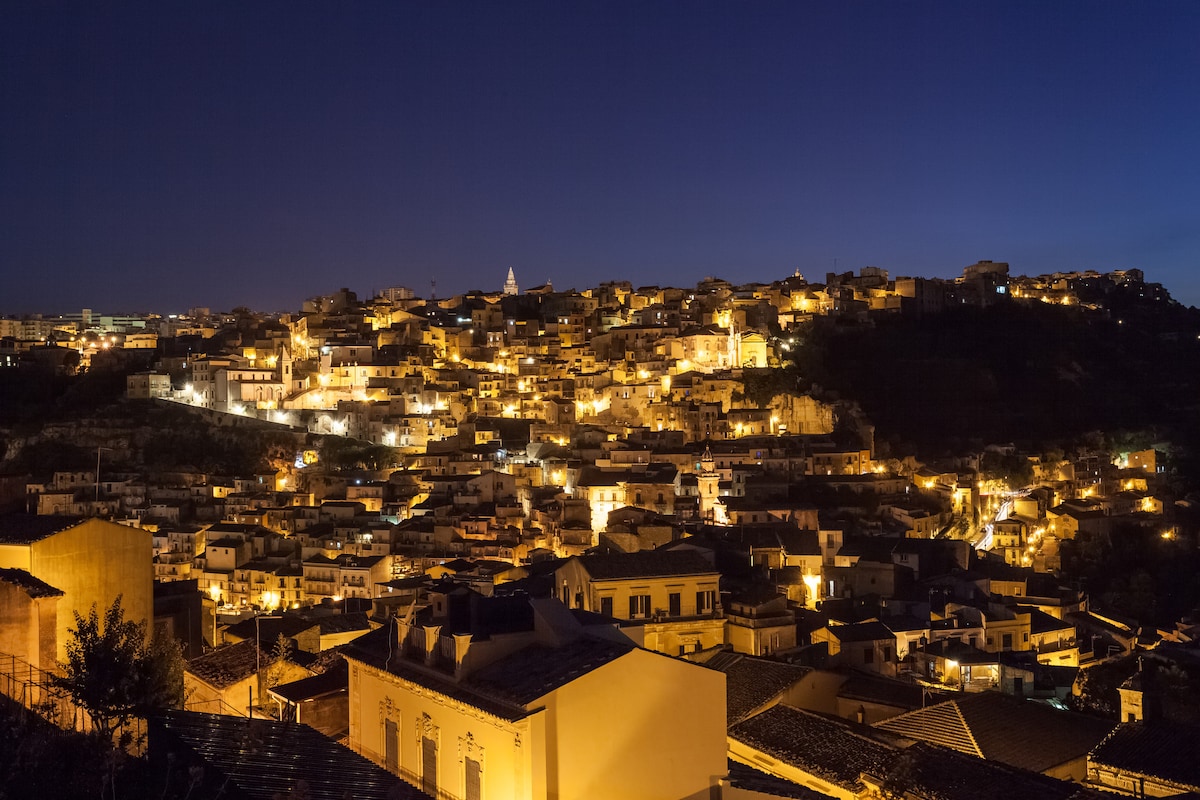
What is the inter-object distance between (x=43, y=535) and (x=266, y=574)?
2429cm

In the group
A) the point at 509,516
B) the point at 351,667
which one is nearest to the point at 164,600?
the point at 351,667

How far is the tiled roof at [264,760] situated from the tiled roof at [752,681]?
7338 millimetres

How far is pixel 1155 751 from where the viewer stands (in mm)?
12344

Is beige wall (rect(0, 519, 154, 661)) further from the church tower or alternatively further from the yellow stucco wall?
the church tower

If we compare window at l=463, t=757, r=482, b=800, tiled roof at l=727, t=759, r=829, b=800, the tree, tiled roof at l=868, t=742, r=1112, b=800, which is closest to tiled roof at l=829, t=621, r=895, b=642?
tiled roof at l=868, t=742, r=1112, b=800

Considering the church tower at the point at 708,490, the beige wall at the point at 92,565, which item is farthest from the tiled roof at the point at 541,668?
the church tower at the point at 708,490

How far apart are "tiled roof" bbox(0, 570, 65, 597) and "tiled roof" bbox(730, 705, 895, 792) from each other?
321 inches

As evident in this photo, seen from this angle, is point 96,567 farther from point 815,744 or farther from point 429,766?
point 815,744

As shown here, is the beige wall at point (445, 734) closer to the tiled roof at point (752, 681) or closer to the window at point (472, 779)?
the window at point (472, 779)

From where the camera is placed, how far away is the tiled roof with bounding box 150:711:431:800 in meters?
6.29

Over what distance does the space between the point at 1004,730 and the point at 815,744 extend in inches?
122

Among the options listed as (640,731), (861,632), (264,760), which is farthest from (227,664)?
(861,632)

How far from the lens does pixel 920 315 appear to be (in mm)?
61500

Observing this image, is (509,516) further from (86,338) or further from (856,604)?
(86,338)
